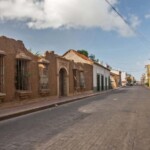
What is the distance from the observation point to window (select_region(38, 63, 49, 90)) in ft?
84.1

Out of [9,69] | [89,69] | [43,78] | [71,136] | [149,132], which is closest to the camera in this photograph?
→ [71,136]

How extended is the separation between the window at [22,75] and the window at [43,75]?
3.12 metres

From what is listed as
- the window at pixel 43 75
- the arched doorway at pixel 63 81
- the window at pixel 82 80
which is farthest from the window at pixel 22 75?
the window at pixel 82 80

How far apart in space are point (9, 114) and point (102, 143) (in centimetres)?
767

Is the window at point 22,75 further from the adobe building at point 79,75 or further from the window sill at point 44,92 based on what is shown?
the adobe building at point 79,75

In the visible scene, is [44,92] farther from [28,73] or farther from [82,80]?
[82,80]

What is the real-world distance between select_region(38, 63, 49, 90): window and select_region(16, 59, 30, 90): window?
10.3 ft

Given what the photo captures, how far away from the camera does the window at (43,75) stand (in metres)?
25.6

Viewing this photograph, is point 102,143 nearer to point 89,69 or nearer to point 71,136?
point 71,136

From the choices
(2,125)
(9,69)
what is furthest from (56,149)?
(9,69)

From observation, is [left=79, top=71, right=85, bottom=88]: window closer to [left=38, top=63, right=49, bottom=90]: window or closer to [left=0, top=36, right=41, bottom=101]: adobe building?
[left=38, top=63, right=49, bottom=90]: window

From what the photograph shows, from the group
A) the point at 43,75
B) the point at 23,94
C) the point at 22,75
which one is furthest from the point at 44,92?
the point at 23,94

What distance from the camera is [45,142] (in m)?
8.75

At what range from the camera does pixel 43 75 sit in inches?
1032
